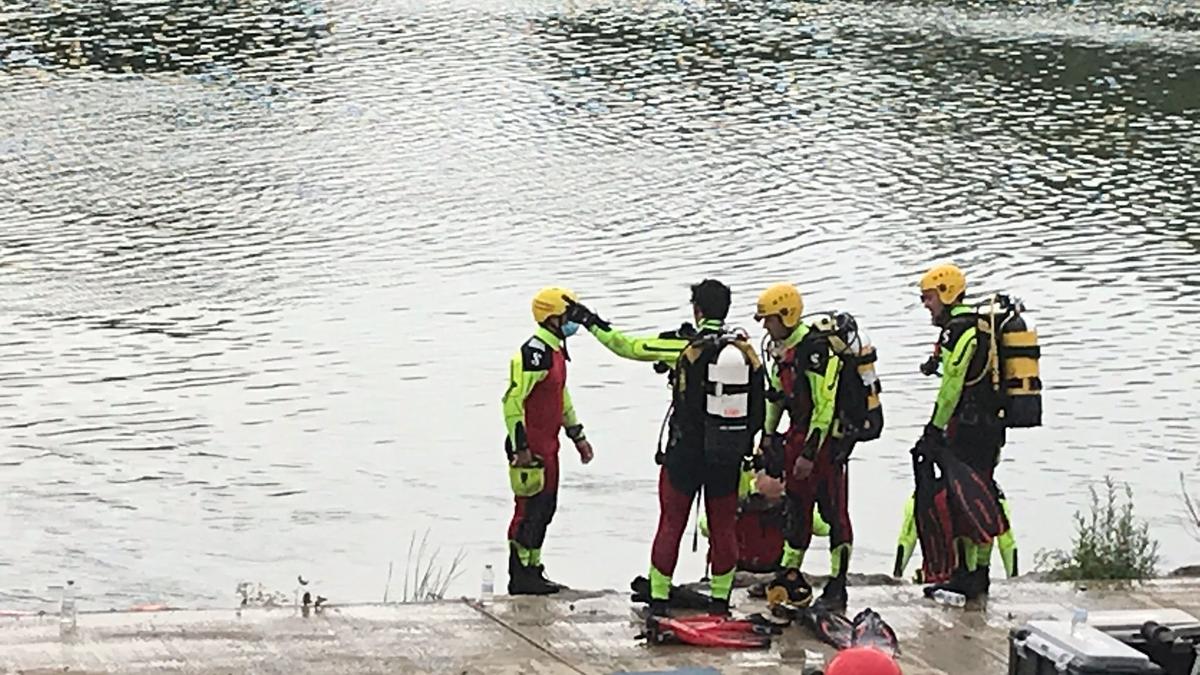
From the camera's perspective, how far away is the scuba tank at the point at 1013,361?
10.5 m

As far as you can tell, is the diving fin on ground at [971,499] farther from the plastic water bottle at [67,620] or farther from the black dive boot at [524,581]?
the plastic water bottle at [67,620]

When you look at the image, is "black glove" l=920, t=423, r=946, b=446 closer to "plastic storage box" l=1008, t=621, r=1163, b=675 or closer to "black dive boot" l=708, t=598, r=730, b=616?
"black dive boot" l=708, t=598, r=730, b=616

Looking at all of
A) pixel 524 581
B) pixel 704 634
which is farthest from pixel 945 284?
pixel 524 581

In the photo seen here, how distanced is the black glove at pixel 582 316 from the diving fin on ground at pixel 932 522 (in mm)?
1702

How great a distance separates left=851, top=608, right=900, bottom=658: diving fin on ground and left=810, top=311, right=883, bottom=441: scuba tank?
33.0 inches

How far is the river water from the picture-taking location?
16.1m

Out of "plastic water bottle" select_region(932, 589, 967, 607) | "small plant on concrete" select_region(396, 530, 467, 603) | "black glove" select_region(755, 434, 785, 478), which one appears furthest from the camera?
"small plant on concrete" select_region(396, 530, 467, 603)

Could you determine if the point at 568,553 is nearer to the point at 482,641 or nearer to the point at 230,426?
the point at 230,426

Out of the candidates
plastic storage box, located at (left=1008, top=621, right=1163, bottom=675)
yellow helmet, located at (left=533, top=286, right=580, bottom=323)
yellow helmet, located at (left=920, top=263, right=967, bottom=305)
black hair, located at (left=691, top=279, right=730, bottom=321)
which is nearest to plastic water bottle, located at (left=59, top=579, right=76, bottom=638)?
yellow helmet, located at (left=533, top=286, right=580, bottom=323)

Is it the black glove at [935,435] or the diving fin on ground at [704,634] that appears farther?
the black glove at [935,435]

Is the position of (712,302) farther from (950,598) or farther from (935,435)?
(950,598)

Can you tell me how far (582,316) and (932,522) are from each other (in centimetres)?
208

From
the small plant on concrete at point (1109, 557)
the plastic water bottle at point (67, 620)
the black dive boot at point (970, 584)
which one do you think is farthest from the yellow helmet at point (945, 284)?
the plastic water bottle at point (67, 620)

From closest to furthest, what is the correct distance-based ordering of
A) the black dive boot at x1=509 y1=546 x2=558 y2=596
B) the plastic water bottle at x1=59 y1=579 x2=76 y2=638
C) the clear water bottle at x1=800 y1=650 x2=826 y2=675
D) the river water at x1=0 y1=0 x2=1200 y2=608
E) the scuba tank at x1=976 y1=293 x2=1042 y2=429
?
the clear water bottle at x1=800 y1=650 x2=826 y2=675
the plastic water bottle at x1=59 y1=579 x2=76 y2=638
the scuba tank at x1=976 y1=293 x2=1042 y2=429
the black dive boot at x1=509 y1=546 x2=558 y2=596
the river water at x1=0 y1=0 x2=1200 y2=608
